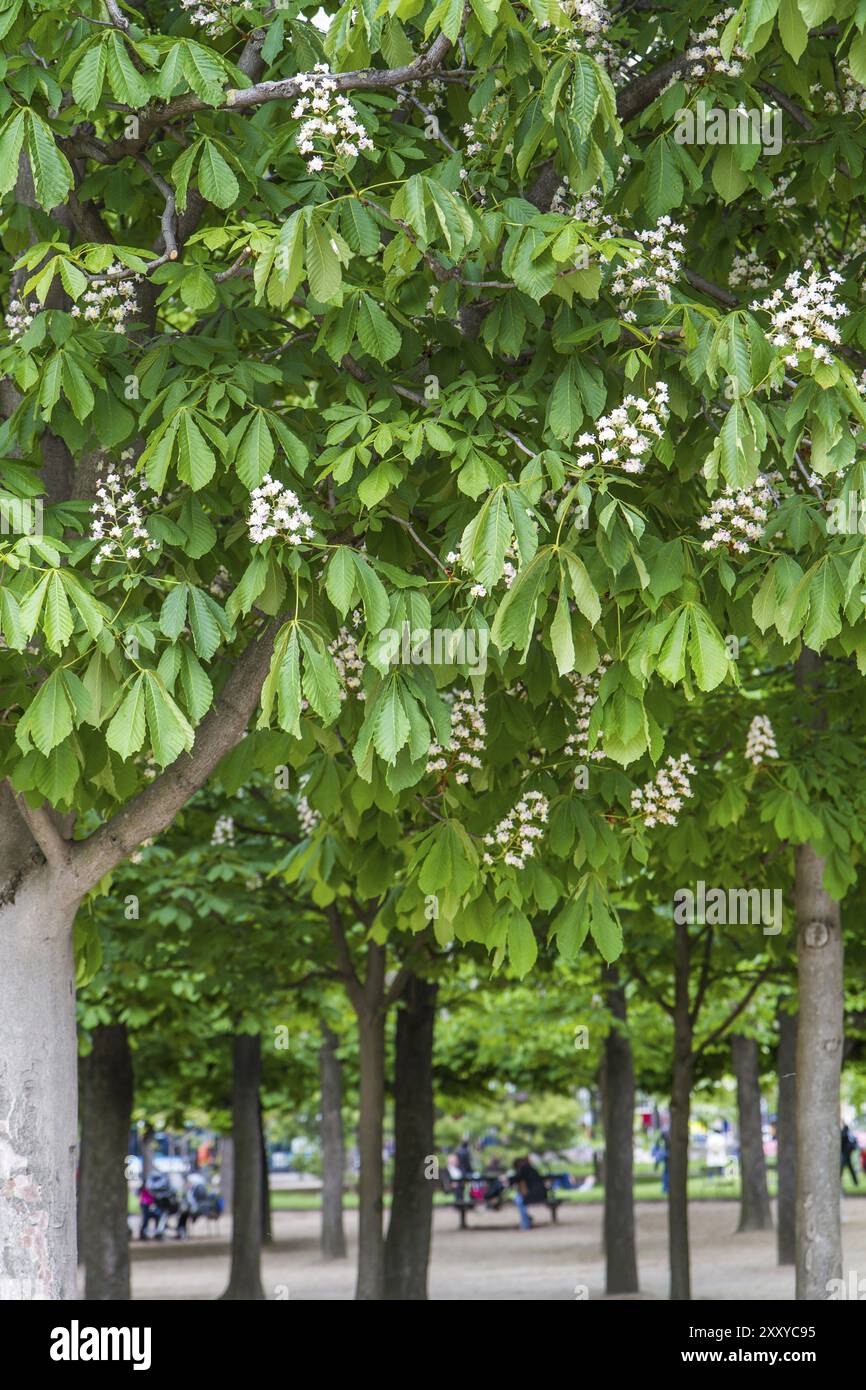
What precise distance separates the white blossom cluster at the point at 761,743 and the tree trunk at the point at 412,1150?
6.34 meters

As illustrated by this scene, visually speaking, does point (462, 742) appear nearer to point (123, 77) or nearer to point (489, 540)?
point (489, 540)

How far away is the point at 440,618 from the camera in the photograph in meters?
5.02

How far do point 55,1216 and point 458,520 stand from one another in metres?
2.94

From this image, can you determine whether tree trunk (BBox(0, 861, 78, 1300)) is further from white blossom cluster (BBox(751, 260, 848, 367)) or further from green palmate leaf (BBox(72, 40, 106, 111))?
white blossom cluster (BBox(751, 260, 848, 367))

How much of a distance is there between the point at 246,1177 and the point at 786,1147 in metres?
6.49

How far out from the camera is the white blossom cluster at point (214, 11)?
18.6 feet

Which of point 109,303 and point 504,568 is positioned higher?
point 109,303

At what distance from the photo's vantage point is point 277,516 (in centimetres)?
472

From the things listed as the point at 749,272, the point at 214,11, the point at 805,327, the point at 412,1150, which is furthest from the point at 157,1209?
the point at 805,327

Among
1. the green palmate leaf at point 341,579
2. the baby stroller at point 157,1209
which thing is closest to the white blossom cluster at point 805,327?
the green palmate leaf at point 341,579

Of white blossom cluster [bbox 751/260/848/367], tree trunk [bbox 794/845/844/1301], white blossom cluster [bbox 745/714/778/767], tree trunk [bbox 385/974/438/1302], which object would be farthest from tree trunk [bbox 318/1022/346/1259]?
white blossom cluster [bbox 751/260/848/367]

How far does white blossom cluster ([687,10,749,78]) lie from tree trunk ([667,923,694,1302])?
26.2 feet

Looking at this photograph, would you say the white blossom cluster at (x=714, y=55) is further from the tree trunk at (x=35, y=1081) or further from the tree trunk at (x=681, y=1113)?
the tree trunk at (x=681, y=1113)
